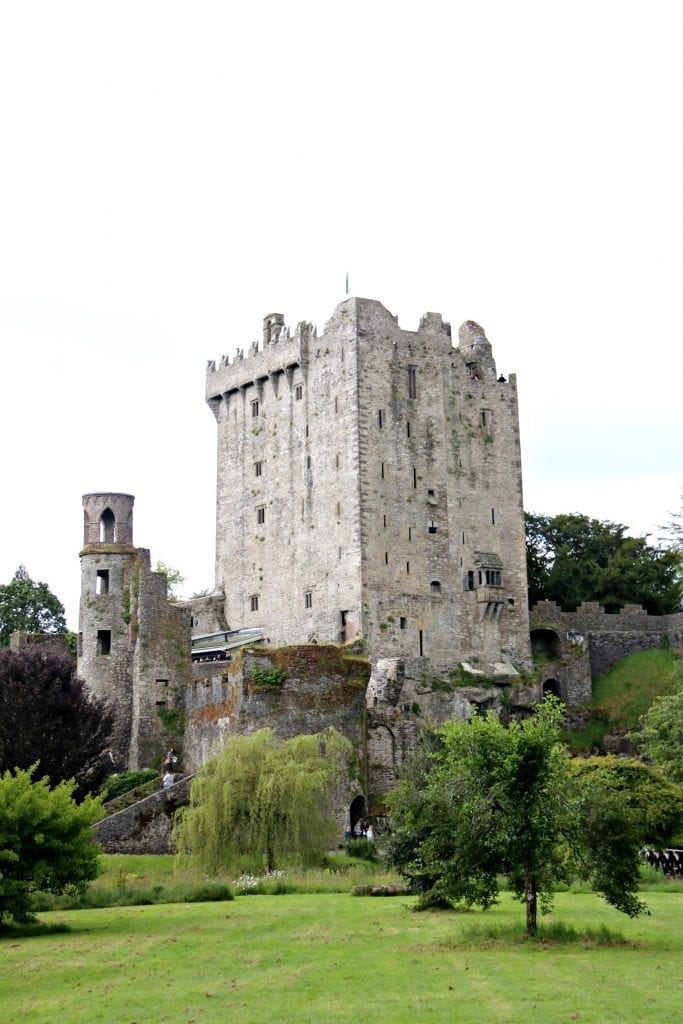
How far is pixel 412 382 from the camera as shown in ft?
235

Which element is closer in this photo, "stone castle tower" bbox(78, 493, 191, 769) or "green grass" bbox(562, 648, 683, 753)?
"stone castle tower" bbox(78, 493, 191, 769)

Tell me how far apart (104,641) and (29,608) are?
2931 centimetres

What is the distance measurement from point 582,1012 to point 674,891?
16.3 m

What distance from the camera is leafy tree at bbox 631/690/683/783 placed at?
4888 centimetres

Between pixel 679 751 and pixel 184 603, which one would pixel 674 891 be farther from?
pixel 184 603

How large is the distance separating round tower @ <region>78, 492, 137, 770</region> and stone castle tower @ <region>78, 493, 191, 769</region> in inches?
1.6

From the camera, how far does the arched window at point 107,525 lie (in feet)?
206

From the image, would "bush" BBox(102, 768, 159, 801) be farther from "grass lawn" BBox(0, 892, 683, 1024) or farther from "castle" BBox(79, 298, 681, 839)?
"grass lawn" BBox(0, 892, 683, 1024)

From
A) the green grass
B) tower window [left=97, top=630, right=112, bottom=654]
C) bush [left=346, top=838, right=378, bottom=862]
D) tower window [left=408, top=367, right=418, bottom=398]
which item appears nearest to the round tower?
tower window [left=97, top=630, right=112, bottom=654]

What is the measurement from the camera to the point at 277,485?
7356 cm

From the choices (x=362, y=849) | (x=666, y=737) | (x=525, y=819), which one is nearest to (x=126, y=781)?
(x=362, y=849)

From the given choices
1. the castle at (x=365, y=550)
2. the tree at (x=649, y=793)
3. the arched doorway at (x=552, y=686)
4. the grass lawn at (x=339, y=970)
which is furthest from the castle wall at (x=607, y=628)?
the grass lawn at (x=339, y=970)

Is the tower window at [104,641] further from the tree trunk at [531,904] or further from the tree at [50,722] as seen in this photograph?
the tree trunk at [531,904]

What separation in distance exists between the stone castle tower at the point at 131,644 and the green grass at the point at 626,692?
1796cm
